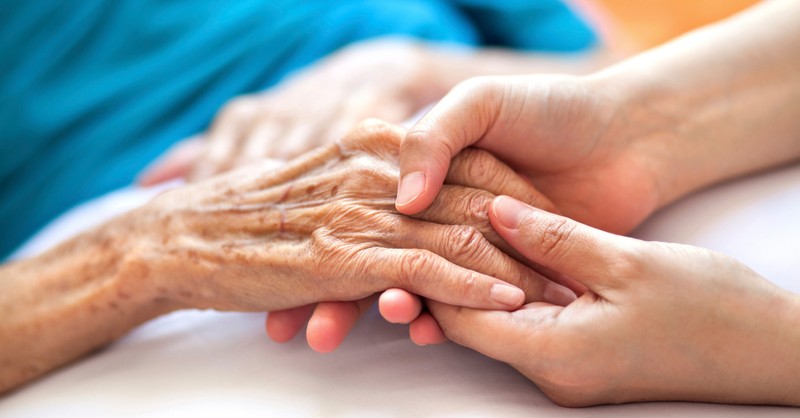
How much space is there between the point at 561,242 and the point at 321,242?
0.97 ft

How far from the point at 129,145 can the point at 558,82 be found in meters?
1.00

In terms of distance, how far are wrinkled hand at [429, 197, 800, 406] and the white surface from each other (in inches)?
1.4

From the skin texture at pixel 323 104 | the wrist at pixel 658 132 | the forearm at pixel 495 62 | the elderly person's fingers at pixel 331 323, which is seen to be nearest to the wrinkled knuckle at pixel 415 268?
the elderly person's fingers at pixel 331 323

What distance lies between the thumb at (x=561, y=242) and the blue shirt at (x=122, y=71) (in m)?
0.97

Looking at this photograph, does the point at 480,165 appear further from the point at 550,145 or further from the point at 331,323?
the point at 331,323

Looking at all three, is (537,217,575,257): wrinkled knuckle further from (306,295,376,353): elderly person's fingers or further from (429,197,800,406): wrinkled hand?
(306,295,376,353): elderly person's fingers

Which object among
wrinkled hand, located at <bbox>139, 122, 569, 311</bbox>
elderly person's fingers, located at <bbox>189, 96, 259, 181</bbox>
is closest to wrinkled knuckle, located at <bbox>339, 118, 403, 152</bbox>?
wrinkled hand, located at <bbox>139, 122, 569, 311</bbox>

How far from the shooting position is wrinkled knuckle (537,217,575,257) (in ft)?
2.37

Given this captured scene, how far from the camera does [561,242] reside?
72cm

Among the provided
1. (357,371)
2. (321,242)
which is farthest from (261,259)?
(357,371)

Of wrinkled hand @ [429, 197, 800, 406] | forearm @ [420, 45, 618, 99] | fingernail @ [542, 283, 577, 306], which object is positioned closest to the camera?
wrinkled hand @ [429, 197, 800, 406]

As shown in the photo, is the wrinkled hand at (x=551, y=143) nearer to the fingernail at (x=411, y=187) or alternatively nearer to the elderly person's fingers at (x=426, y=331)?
the fingernail at (x=411, y=187)

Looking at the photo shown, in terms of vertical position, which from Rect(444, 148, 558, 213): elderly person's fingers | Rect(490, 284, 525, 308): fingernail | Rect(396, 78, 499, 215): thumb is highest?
Rect(396, 78, 499, 215): thumb

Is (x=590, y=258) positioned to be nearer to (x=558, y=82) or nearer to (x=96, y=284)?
(x=558, y=82)
